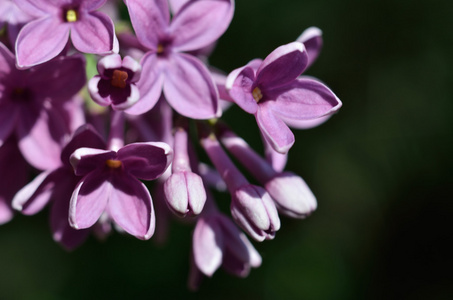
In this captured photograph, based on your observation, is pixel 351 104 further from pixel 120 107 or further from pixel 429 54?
pixel 120 107

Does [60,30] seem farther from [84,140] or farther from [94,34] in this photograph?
[84,140]

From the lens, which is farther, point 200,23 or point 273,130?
point 200,23

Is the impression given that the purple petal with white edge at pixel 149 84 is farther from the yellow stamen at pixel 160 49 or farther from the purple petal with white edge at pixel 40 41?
the purple petal with white edge at pixel 40 41

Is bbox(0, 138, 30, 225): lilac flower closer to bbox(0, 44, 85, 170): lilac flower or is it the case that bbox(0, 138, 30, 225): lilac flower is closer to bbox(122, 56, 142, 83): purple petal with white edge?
bbox(0, 44, 85, 170): lilac flower

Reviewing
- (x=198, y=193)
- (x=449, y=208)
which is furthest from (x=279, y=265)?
(x=198, y=193)

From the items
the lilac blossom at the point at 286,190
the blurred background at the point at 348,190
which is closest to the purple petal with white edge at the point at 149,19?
the lilac blossom at the point at 286,190

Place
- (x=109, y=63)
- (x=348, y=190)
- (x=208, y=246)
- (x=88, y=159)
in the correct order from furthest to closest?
(x=348, y=190)
(x=208, y=246)
(x=88, y=159)
(x=109, y=63)

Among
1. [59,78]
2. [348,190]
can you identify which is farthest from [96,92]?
[348,190]

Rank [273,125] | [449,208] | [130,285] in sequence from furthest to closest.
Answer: [449,208] < [130,285] < [273,125]
